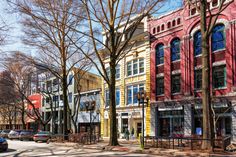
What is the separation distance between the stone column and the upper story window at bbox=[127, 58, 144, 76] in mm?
8839

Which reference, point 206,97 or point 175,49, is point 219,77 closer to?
point 175,49

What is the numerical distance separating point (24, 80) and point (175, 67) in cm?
2823

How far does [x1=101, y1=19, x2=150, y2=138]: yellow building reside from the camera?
3869cm

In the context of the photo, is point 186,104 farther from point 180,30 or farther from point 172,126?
point 180,30

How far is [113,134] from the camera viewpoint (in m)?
25.9

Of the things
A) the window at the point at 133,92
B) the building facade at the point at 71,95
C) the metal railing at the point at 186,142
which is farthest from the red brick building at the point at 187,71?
the building facade at the point at 71,95

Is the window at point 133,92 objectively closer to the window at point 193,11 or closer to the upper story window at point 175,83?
the upper story window at point 175,83

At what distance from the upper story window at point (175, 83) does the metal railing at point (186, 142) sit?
31.2 ft

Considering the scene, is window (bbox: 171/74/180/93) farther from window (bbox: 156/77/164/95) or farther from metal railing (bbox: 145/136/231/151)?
metal railing (bbox: 145/136/231/151)

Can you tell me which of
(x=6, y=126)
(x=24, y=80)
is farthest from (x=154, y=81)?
(x=6, y=126)

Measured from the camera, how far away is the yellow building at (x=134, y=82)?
38688 millimetres

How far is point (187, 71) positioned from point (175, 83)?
2262mm

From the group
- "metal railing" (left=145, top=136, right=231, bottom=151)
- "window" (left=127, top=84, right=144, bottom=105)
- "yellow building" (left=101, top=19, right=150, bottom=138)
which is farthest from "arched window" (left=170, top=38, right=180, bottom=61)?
"metal railing" (left=145, top=136, right=231, bottom=151)

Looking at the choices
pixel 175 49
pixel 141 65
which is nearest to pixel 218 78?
pixel 175 49
